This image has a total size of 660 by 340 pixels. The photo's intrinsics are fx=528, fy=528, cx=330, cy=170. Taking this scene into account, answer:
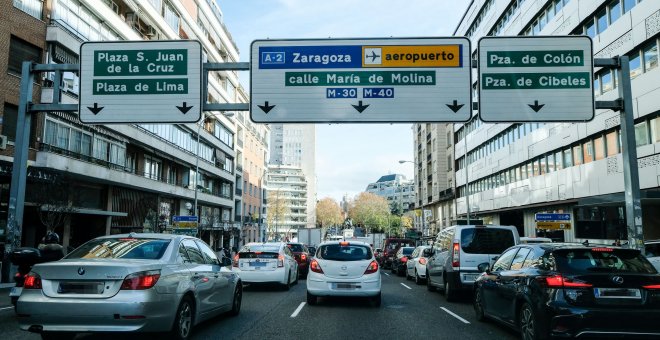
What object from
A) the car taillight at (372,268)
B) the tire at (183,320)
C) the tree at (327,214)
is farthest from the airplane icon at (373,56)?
the tree at (327,214)

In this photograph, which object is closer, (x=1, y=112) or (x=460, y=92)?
(x=460, y=92)

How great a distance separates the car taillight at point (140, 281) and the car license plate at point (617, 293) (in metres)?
5.41

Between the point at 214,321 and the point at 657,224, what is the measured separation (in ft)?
69.1

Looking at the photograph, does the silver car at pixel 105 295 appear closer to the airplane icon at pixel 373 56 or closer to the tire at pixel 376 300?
the tire at pixel 376 300

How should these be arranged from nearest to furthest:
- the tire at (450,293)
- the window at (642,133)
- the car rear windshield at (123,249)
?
the car rear windshield at (123,249)
the tire at (450,293)
the window at (642,133)

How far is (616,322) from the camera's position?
20.7ft

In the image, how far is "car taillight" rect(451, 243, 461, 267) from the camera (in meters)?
12.7

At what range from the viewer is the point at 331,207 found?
168 meters

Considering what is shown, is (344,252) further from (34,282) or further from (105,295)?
(34,282)

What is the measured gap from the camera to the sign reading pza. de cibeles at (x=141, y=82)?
11.1 metres

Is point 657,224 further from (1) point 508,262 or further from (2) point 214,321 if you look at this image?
(2) point 214,321

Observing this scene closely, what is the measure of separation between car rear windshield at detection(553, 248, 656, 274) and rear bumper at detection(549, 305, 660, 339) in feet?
1.74

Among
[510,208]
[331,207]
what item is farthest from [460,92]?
[331,207]

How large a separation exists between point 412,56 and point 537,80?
2580 millimetres
